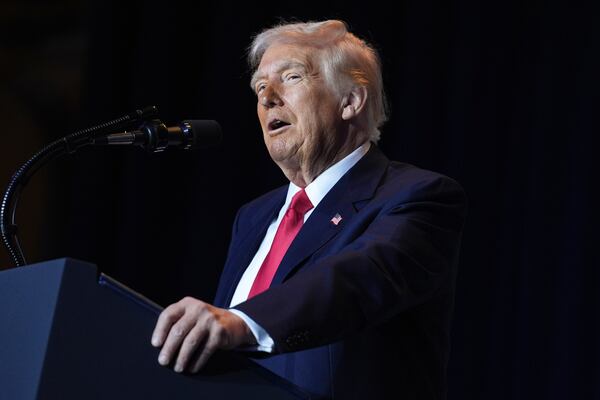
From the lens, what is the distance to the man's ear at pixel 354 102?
2.49 metres

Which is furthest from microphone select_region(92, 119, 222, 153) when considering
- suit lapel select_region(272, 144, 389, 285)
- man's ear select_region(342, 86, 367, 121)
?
Answer: man's ear select_region(342, 86, 367, 121)

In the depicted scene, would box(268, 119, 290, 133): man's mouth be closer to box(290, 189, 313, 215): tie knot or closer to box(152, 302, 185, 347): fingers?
box(290, 189, 313, 215): tie knot

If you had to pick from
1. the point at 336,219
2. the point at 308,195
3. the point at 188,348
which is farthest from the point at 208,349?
the point at 308,195

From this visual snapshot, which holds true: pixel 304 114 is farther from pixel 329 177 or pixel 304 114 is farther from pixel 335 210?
pixel 335 210

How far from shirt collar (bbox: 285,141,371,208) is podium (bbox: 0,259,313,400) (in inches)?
38.4

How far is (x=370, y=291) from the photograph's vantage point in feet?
5.08

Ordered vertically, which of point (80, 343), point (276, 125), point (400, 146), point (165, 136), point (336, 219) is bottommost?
point (80, 343)

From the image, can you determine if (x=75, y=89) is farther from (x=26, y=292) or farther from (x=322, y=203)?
(x=26, y=292)

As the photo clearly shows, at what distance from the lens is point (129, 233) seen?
3.80 metres

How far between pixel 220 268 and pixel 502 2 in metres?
1.59

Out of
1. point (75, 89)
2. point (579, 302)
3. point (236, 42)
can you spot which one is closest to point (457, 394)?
point (579, 302)

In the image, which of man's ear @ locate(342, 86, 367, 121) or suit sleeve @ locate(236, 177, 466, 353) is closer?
suit sleeve @ locate(236, 177, 466, 353)

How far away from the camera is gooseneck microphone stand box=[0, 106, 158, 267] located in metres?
1.74

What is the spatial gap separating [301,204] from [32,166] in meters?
0.70
